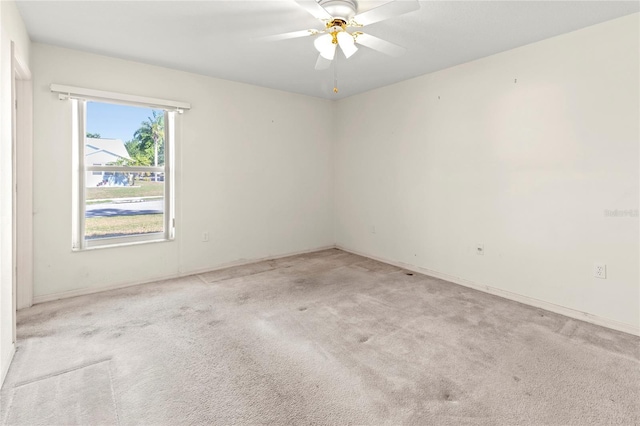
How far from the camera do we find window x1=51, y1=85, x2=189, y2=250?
3.29m

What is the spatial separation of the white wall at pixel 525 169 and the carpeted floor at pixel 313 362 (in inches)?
17.4

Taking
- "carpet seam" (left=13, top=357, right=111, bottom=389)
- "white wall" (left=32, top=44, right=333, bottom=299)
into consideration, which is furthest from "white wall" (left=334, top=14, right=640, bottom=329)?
"carpet seam" (left=13, top=357, right=111, bottom=389)

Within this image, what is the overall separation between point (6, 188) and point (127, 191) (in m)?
1.62

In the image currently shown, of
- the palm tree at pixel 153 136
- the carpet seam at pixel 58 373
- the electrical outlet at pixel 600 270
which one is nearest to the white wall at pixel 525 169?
the electrical outlet at pixel 600 270

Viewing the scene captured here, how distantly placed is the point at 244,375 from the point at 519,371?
1698mm

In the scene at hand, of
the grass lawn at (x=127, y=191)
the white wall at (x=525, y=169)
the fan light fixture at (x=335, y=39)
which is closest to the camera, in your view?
the fan light fixture at (x=335, y=39)

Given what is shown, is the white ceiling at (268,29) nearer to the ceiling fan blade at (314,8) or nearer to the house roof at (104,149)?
the ceiling fan blade at (314,8)

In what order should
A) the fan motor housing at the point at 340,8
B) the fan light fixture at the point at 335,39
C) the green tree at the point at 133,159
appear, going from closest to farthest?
the fan motor housing at the point at 340,8 < the fan light fixture at the point at 335,39 < the green tree at the point at 133,159

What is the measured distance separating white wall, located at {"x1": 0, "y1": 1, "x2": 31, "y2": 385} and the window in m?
1.09

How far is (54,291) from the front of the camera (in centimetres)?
316

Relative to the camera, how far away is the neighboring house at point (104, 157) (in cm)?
335

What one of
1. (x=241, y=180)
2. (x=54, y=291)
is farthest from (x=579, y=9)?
(x=54, y=291)

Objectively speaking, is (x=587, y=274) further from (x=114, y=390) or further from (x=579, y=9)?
(x=114, y=390)

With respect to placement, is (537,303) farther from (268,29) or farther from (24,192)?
(24,192)
